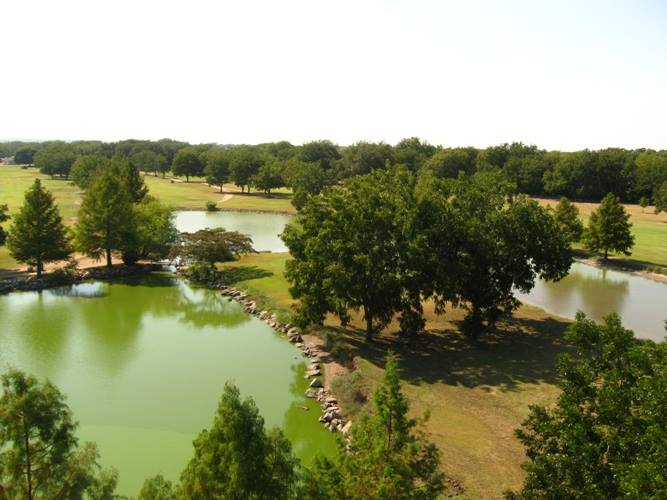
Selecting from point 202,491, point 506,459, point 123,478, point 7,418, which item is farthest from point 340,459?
point 123,478

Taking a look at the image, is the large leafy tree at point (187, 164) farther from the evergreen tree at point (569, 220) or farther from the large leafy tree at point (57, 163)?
the evergreen tree at point (569, 220)

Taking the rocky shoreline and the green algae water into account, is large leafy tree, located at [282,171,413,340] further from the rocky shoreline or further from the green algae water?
the green algae water

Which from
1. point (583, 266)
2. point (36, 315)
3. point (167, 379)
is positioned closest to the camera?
point (167, 379)

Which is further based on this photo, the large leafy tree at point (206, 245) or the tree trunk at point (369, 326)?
the large leafy tree at point (206, 245)

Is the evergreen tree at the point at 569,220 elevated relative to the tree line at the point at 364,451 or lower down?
elevated

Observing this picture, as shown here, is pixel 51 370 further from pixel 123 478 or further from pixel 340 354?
pixel 340 354

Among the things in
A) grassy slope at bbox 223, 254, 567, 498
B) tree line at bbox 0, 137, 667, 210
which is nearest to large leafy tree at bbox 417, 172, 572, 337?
grassy slope at bbox 223, 254, 567, 498

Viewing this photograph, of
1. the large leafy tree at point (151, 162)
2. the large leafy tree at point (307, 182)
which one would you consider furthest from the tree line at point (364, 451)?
the large leafy tree at point (151, 162)
